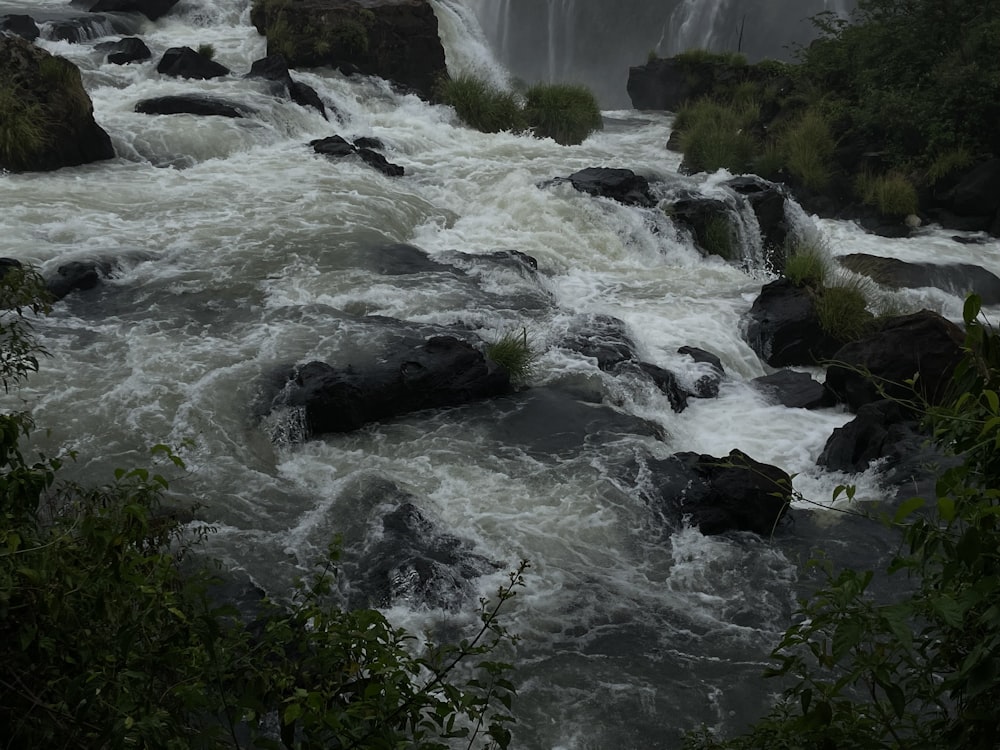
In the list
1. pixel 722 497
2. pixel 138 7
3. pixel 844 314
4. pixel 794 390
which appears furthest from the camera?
pixel 138 7

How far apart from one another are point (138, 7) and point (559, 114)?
392 inches

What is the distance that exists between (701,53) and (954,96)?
7.30 metres

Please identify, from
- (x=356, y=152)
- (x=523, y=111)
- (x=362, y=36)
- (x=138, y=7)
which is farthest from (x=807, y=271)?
(x=138, y=7)

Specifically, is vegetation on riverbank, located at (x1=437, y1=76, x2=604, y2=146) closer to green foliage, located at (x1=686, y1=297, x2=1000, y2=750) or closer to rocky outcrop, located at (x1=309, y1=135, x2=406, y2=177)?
rocky outcrop, located at (x1=309, y1=135, x2=406, y2=177)

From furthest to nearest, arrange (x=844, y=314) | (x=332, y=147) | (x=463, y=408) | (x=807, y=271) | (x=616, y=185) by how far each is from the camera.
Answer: (x=332, y=147), (x=616, y=185), (x=807, y=271), (x=844, y=314), (x=463, y=408)

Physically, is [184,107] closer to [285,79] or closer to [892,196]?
[285,79]

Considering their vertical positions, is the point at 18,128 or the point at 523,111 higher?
the point at 18,128

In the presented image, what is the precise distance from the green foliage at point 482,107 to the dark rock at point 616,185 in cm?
456

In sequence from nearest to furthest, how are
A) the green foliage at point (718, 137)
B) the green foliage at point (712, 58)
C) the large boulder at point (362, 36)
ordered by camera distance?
the green foliage at point (718, 137)
the large boulder at point (362, 36)
the green foliage at point (712, 58)

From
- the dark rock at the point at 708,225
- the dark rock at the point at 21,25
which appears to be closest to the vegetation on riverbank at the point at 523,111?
the dark rock at the point at 708,225

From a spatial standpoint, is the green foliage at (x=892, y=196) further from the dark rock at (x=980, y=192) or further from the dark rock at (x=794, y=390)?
the dark rock at (x=794, y=390)

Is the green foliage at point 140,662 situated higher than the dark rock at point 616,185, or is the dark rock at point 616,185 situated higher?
the green foliage at point 140,662

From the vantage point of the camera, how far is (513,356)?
8.88 meters

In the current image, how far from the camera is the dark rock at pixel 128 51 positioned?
56.7 ft
